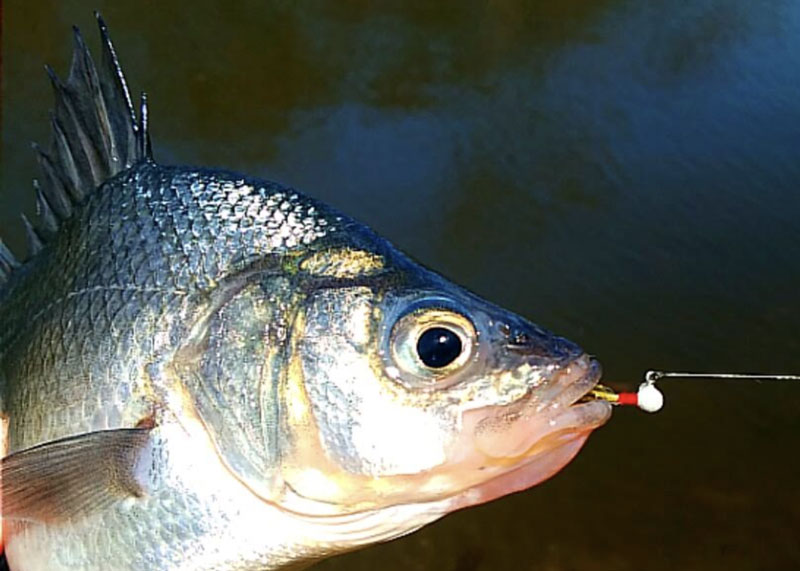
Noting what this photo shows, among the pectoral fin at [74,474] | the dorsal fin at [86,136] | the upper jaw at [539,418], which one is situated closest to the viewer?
the upper jaw at [539,418]

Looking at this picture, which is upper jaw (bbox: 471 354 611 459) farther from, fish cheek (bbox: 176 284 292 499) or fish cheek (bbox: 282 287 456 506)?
fish cheek (bbox: 176 284 292 499)

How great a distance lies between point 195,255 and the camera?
1.12m

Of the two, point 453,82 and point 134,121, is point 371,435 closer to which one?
point 134,121

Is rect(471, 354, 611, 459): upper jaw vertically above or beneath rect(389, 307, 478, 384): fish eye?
beneath

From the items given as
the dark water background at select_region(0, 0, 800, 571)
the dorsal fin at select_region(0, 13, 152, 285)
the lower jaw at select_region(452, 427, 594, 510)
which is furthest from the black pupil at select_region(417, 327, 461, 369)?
the dark water background at select_region(0, 0, 800, 571)

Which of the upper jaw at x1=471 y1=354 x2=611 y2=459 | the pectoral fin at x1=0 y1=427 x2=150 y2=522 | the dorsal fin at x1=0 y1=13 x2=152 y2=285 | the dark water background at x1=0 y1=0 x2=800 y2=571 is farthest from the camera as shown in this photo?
the dark water background at x1=0 y1=0 x2=800 y2=571

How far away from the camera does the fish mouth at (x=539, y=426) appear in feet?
3.11

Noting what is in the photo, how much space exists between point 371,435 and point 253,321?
20 centimetres

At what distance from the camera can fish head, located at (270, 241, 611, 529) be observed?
3.14 ft

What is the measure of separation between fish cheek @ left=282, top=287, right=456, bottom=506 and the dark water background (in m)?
1.82

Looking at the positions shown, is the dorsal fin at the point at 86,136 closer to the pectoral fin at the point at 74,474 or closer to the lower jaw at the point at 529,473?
the pectoral fin at the point at 74,474

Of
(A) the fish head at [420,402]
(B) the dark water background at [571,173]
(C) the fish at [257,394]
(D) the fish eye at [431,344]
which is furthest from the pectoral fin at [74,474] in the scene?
(B) the dark water background at [571,173]

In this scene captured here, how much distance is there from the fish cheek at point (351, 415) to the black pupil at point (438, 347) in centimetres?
4

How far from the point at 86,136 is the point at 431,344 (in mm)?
723
